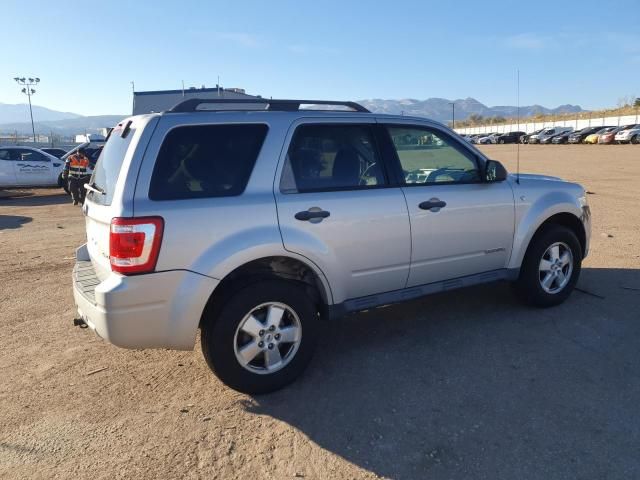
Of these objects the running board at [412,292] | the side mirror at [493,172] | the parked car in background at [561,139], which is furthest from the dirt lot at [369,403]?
the parked car in background at [561,139]

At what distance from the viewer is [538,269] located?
16.2 feet

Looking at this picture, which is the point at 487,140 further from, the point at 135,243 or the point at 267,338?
the point at 135,243

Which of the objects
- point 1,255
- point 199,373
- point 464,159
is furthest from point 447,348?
point 1,255

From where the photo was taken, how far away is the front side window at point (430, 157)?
428 centimetres

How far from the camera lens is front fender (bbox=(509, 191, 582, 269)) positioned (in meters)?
4.79

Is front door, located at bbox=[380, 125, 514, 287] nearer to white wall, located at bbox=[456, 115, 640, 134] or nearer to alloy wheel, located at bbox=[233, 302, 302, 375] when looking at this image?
alloy wheel, located at bbox=[233, 302, 302, 375]

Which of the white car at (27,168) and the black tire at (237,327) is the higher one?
the white car at (27,168)

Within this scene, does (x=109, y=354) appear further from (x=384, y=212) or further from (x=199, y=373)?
(x=384, y=212)

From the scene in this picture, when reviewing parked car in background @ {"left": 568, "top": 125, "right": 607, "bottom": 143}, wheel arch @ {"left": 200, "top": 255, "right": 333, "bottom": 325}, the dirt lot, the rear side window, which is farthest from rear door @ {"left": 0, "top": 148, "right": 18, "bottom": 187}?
parked car in background @ {"left": 568, "top": 125, "right": 607, "bottom": 143}

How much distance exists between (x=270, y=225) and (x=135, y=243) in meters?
0.86

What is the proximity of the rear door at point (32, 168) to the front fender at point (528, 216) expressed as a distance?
17125 millimetres

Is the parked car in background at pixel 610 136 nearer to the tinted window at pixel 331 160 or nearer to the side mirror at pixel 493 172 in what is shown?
the side mirror at pixel 493 172

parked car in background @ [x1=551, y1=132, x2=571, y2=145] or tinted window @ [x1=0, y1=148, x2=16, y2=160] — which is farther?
parked car in background @ [x1=551, y1=132, x2=571, y2=145]

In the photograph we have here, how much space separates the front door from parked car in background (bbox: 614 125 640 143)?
50.7 meters
